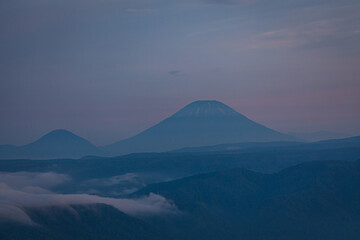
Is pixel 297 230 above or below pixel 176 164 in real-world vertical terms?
below

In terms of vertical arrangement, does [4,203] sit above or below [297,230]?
above

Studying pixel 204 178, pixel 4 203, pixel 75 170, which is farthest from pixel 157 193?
pixel 75 170

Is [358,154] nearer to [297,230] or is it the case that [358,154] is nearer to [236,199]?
[236,199]

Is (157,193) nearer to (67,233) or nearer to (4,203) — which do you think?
(67,233)

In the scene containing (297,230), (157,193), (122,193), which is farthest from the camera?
(122,193)

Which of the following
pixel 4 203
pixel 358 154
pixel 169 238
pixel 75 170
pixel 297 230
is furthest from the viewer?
pixel 75 170

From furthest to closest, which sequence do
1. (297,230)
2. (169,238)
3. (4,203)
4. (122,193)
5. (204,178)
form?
(122,193), (204,178), (297,230), (169,238), (4,203)

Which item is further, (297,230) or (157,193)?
(157,193)

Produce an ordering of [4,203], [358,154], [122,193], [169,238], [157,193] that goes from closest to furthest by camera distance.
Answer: [4,203], [169,238], [157,193], [122,193], [358,154]

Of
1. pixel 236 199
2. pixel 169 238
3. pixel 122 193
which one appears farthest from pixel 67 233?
pixel 122 193
